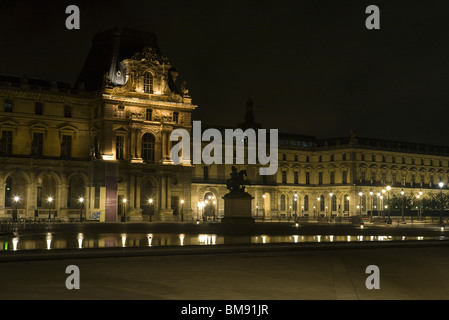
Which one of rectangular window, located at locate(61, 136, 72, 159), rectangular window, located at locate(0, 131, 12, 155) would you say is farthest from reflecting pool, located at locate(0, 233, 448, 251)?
rectangular window, located at locate(61, 136, 72, 159)

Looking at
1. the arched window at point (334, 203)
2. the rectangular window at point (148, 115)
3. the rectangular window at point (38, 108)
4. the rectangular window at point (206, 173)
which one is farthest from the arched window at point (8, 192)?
the arched window at point (334, 203)

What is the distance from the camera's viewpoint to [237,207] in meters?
54.7

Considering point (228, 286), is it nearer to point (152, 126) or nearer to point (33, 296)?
point (33, 296)

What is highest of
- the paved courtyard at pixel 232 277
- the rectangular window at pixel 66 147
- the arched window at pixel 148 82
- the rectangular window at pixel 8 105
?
the arched window at pixel 148 82

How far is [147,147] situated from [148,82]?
28.9 ft

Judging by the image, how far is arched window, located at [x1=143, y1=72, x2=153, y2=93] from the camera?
8127 centimetres

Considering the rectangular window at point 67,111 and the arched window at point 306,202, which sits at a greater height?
the rectangular window at point 67,111

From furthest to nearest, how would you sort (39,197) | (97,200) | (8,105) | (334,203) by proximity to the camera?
(334,203) < (39,197) < (8,105) < (97,200)

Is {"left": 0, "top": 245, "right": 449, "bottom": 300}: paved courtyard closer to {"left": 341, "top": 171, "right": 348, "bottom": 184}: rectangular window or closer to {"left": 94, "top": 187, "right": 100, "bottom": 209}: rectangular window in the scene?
{"left": 94, "top": 187, "right": 100, "bottom": 209}: rectangular window

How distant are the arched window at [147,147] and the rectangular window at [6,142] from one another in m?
17.1

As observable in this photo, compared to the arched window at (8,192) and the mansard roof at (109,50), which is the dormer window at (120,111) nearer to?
the mansard roof at (109,50)

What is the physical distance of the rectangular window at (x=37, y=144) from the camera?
74.3 metres

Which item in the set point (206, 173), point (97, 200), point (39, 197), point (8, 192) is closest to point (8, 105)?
point (8, 192)

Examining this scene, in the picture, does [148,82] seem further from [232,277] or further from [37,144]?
[232,277]
